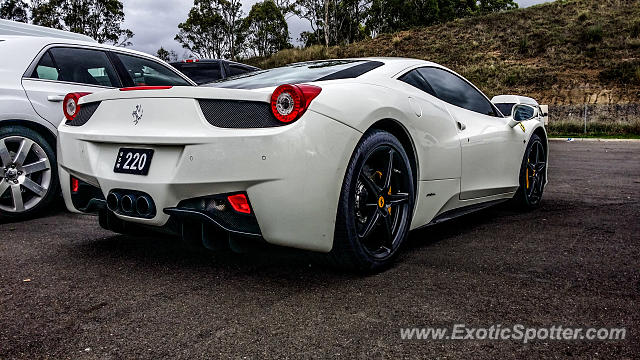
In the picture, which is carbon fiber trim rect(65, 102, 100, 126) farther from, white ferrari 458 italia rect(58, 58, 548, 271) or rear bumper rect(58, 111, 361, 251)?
rear bumper rect(58, 111, 361, 251)

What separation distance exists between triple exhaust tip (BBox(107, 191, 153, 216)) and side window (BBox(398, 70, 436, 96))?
1708mm

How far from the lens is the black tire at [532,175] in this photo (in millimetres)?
4738

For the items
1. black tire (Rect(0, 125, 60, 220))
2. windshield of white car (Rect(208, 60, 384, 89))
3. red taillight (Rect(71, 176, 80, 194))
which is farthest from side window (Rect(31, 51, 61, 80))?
windshield of white car (Rect(208, 60, 384, 89))

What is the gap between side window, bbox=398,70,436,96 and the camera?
134 inches

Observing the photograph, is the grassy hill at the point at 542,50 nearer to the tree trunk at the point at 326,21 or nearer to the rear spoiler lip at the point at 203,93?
the tree trunk at the point at 326,21

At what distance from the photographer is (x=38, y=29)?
22.7 feet

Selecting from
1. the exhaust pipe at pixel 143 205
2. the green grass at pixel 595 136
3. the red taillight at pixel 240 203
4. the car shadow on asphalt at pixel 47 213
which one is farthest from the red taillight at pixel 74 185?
the green grass at pixel 595 136

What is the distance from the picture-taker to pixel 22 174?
14.3 ft

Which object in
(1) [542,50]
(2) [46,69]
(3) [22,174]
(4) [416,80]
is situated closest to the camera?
(4) [416,80]

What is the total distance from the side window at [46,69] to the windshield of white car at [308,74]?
6.95 ft

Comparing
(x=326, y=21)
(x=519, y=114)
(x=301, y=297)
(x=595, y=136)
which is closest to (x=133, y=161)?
(x=301, y=297)

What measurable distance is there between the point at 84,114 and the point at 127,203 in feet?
2.55

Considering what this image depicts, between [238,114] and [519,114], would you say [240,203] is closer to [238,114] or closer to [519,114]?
[238,114]

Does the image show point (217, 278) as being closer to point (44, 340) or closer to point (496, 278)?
point (44, 340)
